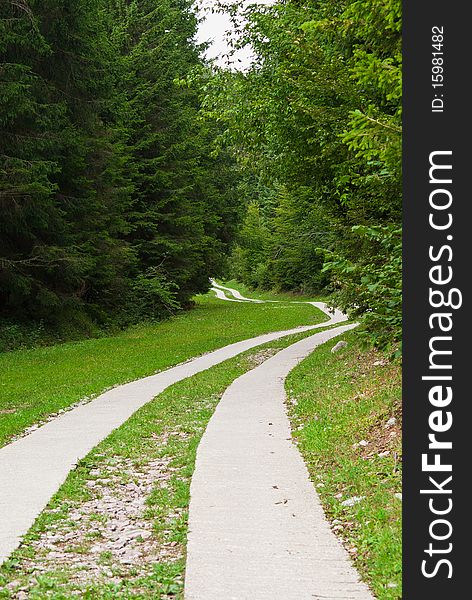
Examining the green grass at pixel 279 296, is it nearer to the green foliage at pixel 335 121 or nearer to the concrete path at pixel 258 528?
the green foliage at pixel 335 121

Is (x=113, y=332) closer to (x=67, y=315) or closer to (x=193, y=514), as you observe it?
(x=67, y=315)

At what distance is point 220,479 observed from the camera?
725 centimetres

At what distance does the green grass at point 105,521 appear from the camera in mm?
4848

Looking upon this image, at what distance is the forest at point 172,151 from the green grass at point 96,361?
6.34 feet

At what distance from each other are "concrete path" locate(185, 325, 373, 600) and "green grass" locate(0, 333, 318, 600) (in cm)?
19

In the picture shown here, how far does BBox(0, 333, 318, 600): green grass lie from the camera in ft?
15.9

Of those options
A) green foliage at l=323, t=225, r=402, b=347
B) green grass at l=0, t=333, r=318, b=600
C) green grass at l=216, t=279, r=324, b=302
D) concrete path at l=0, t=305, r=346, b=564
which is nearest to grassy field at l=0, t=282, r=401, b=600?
green grass at l=0, t=333, r=318, b=600

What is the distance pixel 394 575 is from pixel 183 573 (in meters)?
1.46

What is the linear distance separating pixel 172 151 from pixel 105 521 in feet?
101

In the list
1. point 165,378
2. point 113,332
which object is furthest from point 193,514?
point 113,332

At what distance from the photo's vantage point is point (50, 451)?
350 inches

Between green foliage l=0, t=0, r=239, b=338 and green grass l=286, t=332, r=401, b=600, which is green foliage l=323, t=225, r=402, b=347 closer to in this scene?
green grass l=286, t=332, r=401, b=600

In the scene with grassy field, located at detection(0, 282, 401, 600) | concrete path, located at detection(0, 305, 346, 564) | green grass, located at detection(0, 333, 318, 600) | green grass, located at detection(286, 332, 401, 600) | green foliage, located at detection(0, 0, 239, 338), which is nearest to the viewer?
green grass, located at detection(0, 333, 318, 600)

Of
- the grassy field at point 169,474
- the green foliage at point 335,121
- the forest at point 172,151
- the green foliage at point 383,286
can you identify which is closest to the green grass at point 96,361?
the grassy field at point 169,474
